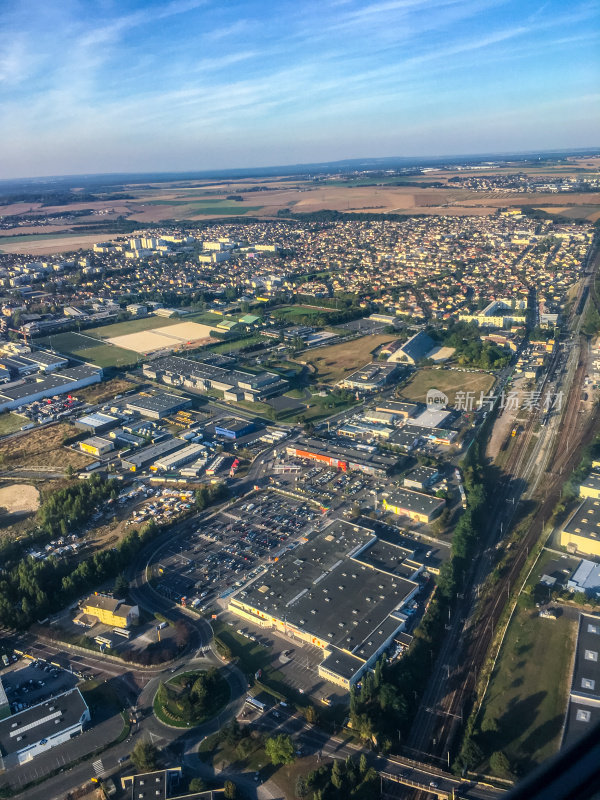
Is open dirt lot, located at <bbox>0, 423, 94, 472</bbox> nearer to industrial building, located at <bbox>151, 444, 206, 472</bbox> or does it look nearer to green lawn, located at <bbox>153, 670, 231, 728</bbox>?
industrial building, located at <bbox>151, 444, 206, 472</bbox>

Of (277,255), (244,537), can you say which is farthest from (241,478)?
(277,255)

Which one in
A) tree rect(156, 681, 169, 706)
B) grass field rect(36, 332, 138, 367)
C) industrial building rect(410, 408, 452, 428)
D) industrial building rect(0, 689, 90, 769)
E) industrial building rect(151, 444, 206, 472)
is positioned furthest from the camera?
grass field rect(36, 332, 138, 367)

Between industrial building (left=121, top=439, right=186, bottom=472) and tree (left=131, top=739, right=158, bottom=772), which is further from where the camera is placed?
industrial building (left=121, top=439, right=186, bottom=472)

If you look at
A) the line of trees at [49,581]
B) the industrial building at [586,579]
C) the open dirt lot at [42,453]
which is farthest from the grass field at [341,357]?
the industrial building at [586,579]

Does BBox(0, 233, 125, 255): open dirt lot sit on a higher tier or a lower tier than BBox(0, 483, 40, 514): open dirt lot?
higher

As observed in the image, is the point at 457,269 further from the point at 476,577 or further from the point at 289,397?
the point at 476,577

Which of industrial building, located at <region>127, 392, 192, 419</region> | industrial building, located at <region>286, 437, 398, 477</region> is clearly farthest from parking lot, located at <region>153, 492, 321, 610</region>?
industrial building, located at <region>127, 392, 192, 419</region>
